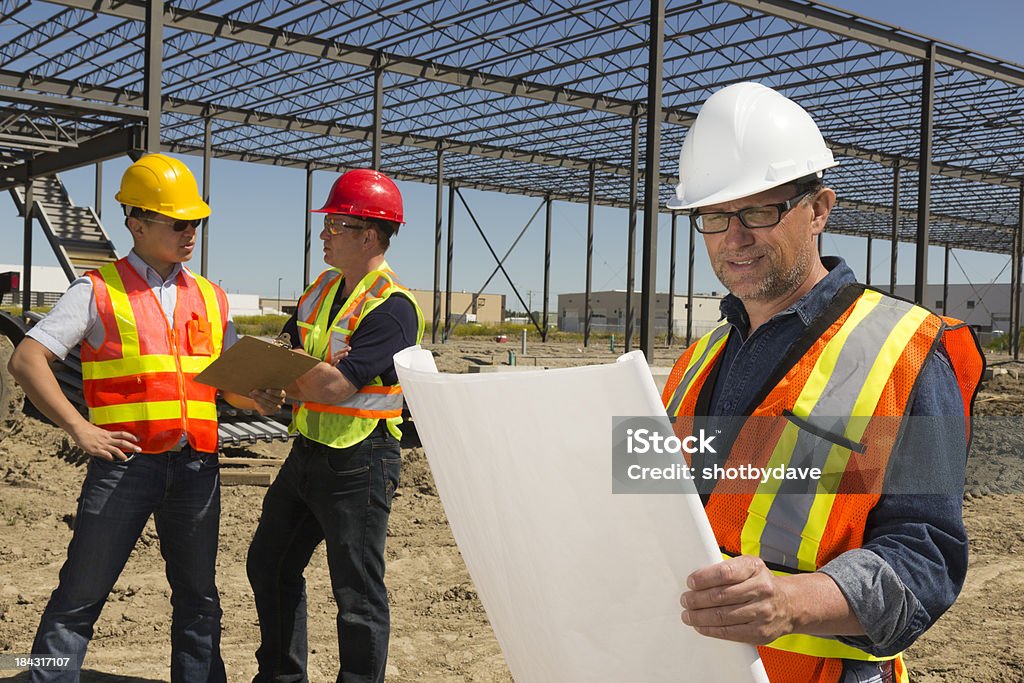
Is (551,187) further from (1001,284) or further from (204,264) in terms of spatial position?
(1001,284)

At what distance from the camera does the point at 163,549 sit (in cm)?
344

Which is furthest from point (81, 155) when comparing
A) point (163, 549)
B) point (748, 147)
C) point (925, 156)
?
point (925, 156)

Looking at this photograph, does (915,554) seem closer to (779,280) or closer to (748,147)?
(779,280)

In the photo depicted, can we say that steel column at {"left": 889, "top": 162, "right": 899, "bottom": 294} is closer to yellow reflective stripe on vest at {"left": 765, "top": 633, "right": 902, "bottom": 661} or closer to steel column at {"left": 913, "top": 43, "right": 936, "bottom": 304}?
steel column at {"left": 913, "top": 43, "right": 936, "bottom": 304}

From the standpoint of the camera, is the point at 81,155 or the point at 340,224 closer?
the point at 340,224

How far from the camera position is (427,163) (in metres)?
32.2

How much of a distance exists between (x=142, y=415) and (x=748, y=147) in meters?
2.53

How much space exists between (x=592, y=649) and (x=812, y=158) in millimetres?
1018

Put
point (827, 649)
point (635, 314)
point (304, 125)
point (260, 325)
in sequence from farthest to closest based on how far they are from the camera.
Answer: point (635, 314) → point (260, 325) → point (304, 125) → point (827, 649)

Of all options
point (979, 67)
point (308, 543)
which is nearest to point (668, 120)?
point (979, 67)

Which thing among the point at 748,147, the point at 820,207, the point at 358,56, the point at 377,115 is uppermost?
the point at 358,56

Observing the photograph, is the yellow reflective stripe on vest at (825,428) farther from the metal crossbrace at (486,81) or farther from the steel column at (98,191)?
the steel column at (98,191)

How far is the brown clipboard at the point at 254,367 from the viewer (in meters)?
3.13

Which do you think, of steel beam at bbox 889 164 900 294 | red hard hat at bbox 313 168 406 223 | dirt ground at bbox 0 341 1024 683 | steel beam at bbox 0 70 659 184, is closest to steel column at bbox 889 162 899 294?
steel beam at bbox 889 164 900 294
